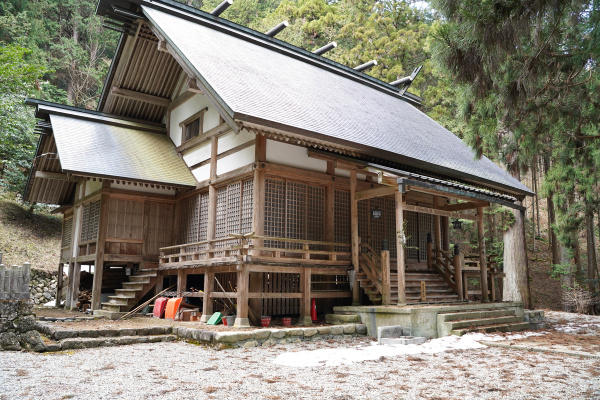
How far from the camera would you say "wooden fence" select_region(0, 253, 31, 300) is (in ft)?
23.3

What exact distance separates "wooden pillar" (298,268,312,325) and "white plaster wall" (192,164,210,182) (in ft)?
14.0

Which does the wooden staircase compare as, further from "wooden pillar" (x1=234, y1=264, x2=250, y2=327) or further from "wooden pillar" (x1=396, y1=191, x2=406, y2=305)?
"wooden pillar" (x1=396, y1=191, x2=406, y2=305)

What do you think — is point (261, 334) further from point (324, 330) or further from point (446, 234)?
point (446, 234)

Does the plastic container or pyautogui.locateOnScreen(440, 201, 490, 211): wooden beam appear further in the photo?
pyautogui.locateOnScreen(440, 201, 490, 211): wooden beam

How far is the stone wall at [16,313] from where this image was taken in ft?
23.2

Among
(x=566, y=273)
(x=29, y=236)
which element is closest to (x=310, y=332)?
(x=566, y=273)

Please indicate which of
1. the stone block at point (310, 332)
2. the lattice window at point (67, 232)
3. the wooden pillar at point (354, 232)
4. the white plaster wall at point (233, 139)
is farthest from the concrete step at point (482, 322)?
the lattice window at point (67, 232)

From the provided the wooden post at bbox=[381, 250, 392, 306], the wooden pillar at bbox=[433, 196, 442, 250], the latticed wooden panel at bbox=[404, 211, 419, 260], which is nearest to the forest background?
the wooden pillar at bbox=[433, 196, 442, 250]

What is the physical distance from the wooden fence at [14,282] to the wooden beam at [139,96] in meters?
8.80

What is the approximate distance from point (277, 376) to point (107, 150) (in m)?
9.65

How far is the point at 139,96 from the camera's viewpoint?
14930 millimetres

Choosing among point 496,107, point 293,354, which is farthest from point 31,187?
point 496,107

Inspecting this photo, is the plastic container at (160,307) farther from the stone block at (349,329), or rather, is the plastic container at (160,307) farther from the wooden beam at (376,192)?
the wooden beam at (376,192)

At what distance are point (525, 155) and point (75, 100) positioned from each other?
90.0 ft
